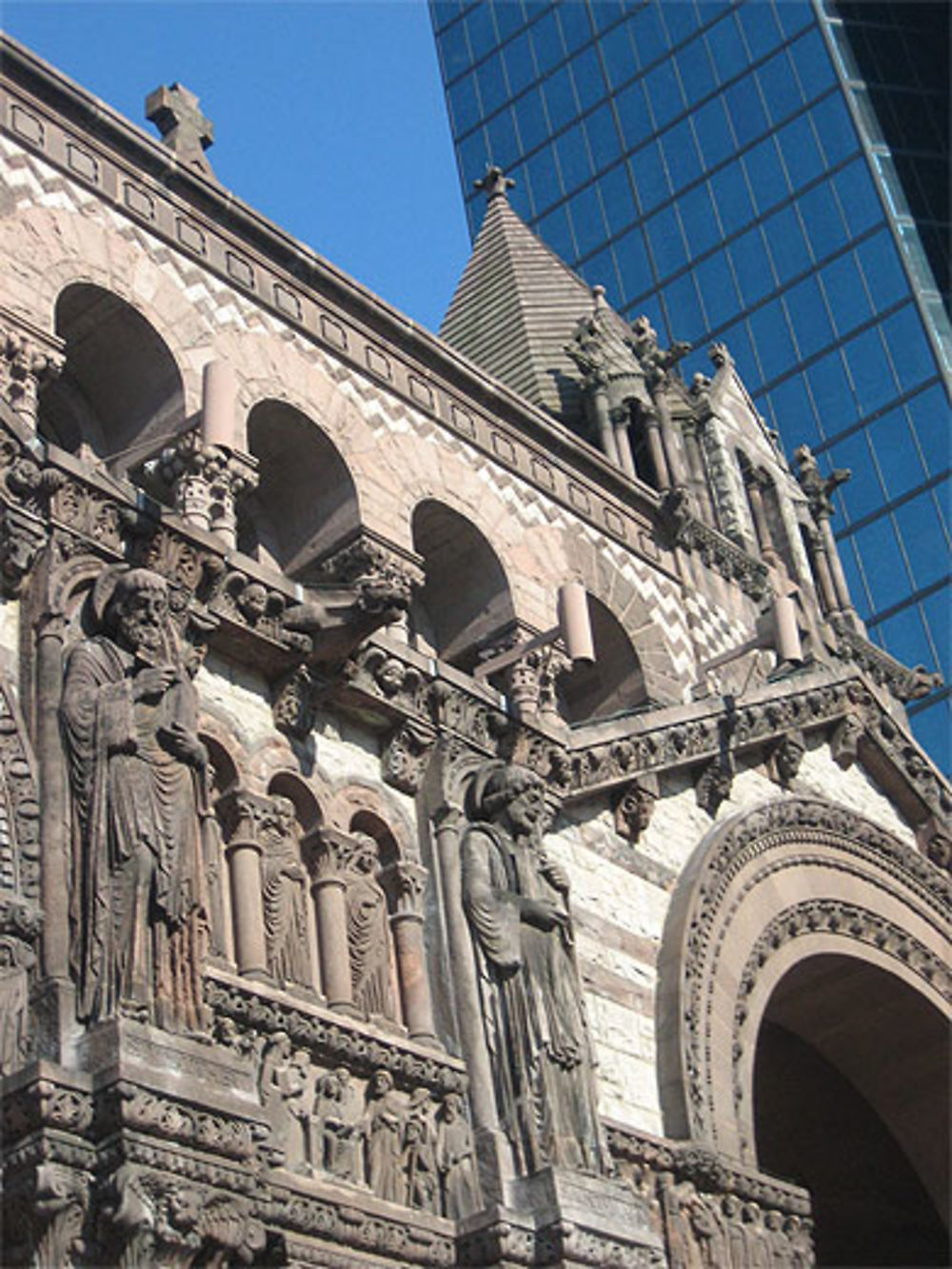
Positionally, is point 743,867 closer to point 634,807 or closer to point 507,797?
point 634,807

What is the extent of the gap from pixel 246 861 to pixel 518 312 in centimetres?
1881

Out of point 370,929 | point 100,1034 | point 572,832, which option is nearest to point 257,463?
point 572,832

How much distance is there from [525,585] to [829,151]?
113 feet

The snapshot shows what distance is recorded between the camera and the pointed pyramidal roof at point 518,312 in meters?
30.1

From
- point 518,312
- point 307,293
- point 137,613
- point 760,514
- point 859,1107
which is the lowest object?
point 137,613

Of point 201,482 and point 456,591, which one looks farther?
point 456,591

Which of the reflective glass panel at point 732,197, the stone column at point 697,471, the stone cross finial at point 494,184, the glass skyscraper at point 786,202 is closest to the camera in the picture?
the stone column at point 697,471

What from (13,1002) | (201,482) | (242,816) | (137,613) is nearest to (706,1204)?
(242,816)

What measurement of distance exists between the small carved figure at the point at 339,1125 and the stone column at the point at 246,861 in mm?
886

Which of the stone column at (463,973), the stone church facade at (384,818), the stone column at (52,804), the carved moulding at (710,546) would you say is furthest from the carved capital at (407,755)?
the carved moulding at (710,546)

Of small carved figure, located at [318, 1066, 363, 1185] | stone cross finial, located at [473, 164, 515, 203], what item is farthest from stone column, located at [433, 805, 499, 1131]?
stone cross finial, located at [473, 164, 515, 203]

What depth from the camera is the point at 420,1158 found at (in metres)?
13.6

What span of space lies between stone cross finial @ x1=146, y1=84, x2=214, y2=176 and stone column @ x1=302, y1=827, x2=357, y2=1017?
968 centimetres

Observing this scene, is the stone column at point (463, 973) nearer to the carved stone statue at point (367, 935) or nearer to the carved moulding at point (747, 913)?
the carved stone statue at point (367, 935)
